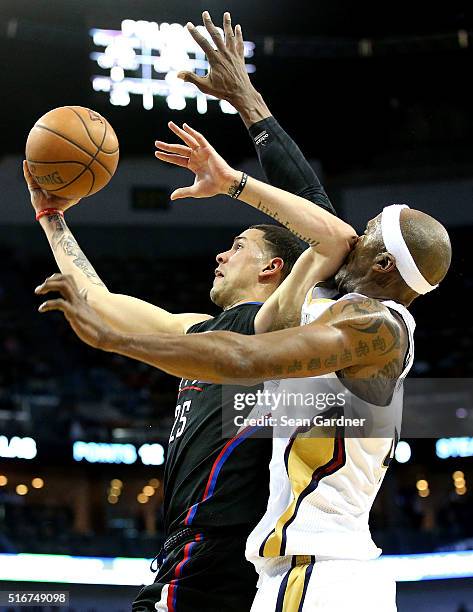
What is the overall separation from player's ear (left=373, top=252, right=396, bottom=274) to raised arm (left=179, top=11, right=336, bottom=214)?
49 centimetres

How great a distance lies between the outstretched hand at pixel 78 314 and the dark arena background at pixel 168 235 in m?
8.98

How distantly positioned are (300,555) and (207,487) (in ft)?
2.40

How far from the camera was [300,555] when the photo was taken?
2.56 meters

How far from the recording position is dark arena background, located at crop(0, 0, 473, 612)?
36.6 feet

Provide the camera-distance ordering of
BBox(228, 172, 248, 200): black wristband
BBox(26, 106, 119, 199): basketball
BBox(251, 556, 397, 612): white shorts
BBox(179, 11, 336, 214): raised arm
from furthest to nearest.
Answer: BBox(26, 106, 119, 199): basketball
BBox(179, 11, 336, 214): raised arm
BBox(228, 172, 248, 200): black wristband
BBox(251, 556, 397, 612): white shorts

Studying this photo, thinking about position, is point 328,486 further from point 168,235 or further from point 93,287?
point 168,235

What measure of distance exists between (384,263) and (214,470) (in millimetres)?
1017

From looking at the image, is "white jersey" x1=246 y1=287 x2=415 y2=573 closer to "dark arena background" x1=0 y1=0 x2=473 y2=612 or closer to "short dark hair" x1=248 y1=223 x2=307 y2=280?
"short dark hair" x1=248 y1=223 x2=307 y2=280

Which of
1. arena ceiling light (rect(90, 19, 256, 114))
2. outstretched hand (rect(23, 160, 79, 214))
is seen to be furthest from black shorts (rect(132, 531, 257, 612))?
arena ceiling light (rect(90, 19, 256, 114))

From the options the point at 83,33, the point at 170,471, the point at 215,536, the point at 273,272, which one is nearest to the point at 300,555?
the point at 215,536

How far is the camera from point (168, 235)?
1449cm

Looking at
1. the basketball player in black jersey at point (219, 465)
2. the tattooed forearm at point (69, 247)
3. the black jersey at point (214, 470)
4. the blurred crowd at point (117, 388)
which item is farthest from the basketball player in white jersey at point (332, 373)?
the blurred crowd at point (117, 388)

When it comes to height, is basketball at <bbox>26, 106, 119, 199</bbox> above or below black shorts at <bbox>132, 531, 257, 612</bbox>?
above

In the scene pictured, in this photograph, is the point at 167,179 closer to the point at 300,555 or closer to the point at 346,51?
the point at 346,51
